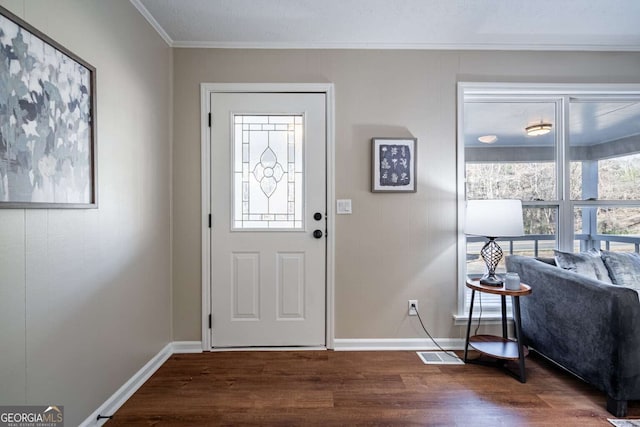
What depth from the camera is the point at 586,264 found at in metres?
2.11

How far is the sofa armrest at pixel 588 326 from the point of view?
1600 millimetres

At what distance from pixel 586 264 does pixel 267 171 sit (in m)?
2.39

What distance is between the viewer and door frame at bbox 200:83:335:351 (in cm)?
238

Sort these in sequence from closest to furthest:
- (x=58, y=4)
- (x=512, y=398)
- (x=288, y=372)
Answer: (x=58, y=4), (x=512, y=398), (x=288, y=372)

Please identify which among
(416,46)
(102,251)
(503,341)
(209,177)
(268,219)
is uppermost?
(416,46)

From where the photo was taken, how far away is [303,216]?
2.41m

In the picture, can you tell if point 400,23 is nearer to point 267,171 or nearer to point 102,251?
point 267,171

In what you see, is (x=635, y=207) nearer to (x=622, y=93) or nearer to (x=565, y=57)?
(x=622, y=93)

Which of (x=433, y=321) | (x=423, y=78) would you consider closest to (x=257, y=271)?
(x=433, y=321)

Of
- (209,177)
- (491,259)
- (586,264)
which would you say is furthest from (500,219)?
(209,177)

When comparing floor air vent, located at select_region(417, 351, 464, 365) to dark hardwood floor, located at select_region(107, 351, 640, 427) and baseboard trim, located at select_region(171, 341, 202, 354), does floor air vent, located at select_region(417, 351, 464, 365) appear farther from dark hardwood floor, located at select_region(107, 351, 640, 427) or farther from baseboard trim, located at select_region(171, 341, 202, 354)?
baseboard trim, located at select_region(171, 341, 202, 354)

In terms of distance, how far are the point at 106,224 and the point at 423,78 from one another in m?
2.43

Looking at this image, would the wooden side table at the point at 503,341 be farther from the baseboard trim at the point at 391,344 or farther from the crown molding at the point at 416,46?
the crown molding at the point at 416,46

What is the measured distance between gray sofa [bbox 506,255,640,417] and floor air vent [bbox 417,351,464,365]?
0.58m
